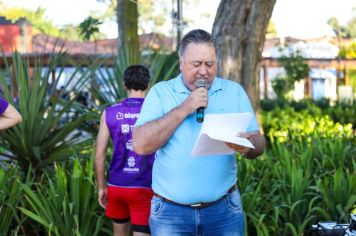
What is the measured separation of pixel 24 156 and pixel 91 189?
1.75 m

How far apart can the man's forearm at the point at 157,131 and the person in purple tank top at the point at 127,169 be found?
1267mm

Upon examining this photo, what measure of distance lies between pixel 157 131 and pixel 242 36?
5.53m

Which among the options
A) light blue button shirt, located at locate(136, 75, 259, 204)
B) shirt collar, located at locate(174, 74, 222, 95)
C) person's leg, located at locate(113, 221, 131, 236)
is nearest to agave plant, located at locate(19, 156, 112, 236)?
person's leg, located at locate(113, 221, 131, 236)

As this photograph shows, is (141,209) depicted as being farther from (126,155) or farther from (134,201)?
(126,155)

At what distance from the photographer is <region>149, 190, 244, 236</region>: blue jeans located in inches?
117

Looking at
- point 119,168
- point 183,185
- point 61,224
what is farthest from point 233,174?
point 61,224

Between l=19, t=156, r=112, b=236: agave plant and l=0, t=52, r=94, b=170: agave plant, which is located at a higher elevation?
l=0, t=52, r=94, b=170: agave plant

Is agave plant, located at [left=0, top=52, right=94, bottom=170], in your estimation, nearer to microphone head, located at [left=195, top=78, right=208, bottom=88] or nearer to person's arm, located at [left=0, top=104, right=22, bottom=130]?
person's arm, located at [left=0, top=104, right=22, bottom=130]

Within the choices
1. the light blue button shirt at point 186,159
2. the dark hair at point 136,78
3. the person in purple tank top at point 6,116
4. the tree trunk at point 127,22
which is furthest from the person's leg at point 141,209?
the tree trunk at point 127,22

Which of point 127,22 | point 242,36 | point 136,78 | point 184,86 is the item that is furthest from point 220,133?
point 127,22

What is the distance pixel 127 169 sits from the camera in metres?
4.25

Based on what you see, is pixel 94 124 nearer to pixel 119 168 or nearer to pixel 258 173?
pixel 258 173

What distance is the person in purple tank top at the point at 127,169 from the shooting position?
13.8 feet

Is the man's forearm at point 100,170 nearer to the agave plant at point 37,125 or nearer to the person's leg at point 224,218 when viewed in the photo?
the person's leg at point 224,218
